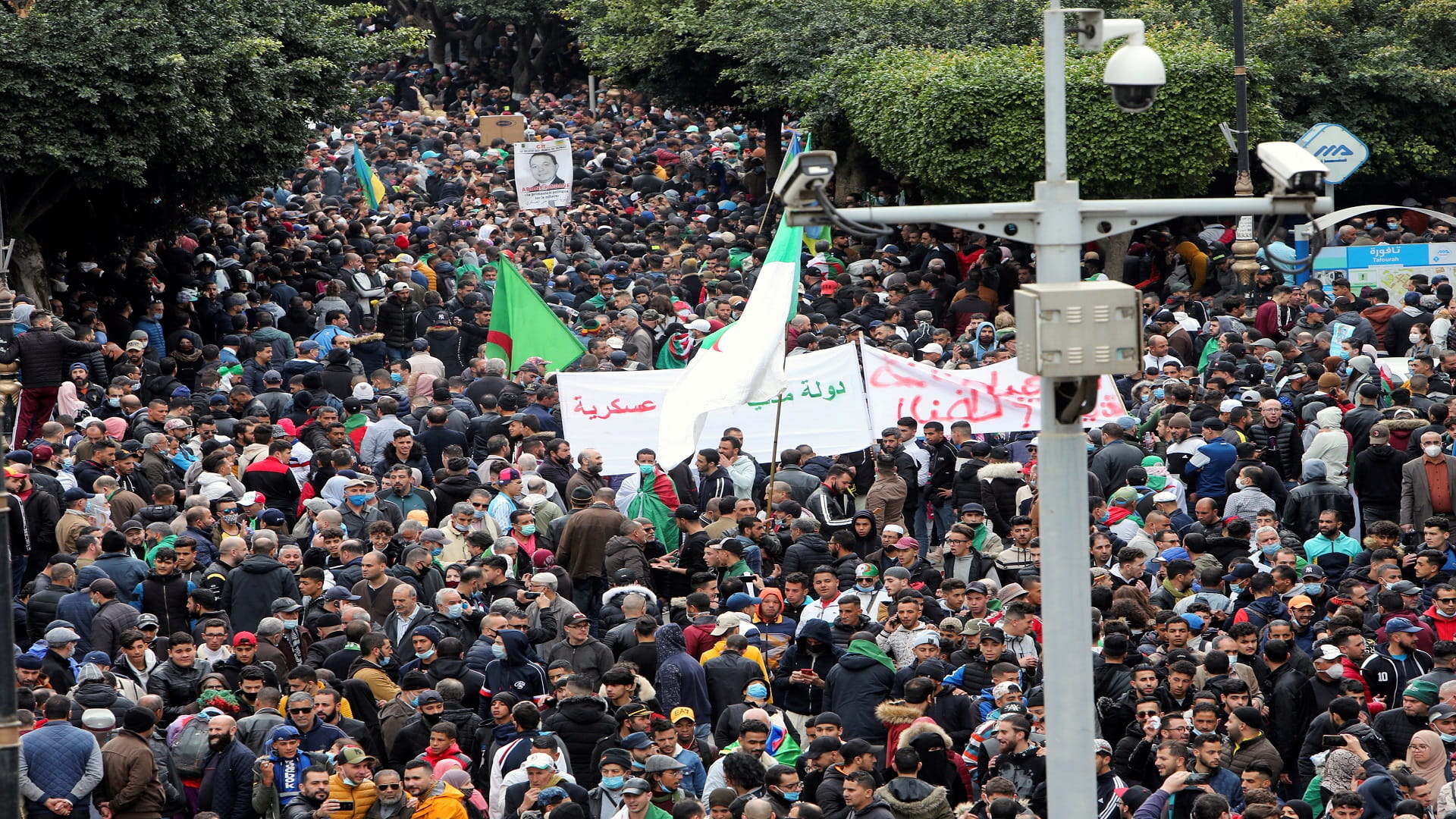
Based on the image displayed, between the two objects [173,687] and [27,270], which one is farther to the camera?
[27,270]

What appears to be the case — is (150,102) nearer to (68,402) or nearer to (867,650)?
(68,402)

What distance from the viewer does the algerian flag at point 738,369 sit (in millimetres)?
15062

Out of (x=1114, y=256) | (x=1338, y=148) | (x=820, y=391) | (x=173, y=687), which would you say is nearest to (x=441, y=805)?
(x=173, y=687)

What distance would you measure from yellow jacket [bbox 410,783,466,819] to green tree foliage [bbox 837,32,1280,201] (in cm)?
1667

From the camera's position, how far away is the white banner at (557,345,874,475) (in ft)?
56.4

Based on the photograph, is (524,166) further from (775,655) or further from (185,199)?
(775,655)

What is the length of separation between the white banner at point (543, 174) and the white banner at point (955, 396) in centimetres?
1268

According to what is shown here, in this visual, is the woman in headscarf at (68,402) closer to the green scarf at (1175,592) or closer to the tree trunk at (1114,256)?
the green scarf at (1175,592)

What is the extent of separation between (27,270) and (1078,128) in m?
13.1

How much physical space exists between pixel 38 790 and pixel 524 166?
756 inches

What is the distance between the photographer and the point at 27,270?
70.2 ft

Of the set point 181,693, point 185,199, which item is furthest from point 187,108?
point 181,693

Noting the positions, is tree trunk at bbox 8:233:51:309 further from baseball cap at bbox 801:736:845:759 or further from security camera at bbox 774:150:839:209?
security camera at bbox 774:150:839:209

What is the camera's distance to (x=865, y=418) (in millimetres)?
17328
